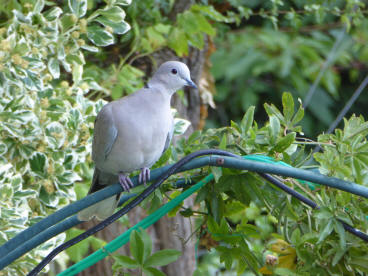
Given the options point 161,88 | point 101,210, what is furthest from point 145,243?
point 161,88

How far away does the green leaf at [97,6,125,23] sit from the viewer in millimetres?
1825

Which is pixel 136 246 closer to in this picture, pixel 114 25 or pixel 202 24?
pixel 114 25

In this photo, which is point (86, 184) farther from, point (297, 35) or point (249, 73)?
point (297, 35)

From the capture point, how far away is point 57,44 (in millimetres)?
1857

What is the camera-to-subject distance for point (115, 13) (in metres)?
1.83

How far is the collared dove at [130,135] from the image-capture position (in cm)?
146

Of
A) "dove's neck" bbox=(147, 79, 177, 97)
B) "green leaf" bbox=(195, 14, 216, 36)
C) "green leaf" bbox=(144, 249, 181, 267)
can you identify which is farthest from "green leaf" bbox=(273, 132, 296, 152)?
"green leaf" bbox=(195, 14, 216, 36)

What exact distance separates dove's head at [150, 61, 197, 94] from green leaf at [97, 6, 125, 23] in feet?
1.01

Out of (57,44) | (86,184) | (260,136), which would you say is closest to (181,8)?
(57,44)

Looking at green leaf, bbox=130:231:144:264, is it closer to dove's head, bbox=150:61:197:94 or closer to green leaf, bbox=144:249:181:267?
green leaf, bbox=144:249:181:267

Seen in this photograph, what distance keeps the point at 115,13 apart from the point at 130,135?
21.4 inches

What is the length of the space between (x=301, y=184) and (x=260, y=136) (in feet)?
0.52

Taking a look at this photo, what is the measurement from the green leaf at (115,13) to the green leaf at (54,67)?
0.22 metres

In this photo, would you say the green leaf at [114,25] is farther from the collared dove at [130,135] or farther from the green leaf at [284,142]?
the green leaf at [284,142]
